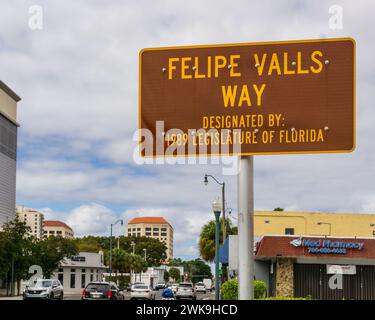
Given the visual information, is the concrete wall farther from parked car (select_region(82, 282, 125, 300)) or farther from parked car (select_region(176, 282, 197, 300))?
parked car (select_region(82, 282, 125, 300))

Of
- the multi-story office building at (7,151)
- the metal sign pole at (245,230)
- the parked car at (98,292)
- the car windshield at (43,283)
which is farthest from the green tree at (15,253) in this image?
the metal sign pole at (245,230)

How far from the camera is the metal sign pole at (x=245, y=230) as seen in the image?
27.3 feet

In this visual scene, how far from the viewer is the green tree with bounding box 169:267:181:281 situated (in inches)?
7018

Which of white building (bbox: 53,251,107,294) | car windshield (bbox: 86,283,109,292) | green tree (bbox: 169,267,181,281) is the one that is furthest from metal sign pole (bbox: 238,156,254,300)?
green tree (bbox: 169,267,181,281)

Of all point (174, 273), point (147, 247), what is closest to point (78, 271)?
point (147, 247)

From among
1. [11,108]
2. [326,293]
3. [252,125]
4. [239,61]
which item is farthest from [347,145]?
[11,108]

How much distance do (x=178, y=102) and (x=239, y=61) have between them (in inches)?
36.0

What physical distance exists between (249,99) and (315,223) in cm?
6059

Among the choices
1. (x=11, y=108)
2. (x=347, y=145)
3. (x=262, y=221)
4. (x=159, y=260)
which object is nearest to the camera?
(x=347, y=145)

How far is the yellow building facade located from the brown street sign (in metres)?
58.2

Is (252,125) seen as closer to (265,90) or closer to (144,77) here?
(265,90)

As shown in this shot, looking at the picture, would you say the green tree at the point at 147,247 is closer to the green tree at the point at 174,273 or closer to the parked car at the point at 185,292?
the green tree at the point at 174,273

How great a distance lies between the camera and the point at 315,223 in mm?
66562
